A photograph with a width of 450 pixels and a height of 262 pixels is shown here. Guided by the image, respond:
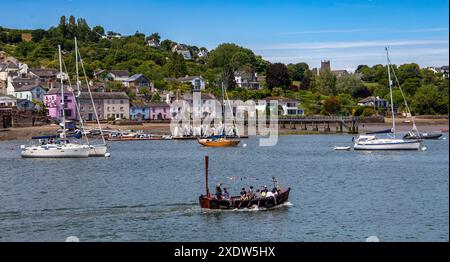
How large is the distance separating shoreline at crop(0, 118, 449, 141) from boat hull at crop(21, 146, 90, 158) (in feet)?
105

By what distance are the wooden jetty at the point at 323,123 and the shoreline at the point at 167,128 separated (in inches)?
32.8

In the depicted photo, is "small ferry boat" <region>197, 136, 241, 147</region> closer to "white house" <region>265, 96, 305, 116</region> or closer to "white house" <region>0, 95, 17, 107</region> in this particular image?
"white house" <region>0, 95, 17, 107</region>

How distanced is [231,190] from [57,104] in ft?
270

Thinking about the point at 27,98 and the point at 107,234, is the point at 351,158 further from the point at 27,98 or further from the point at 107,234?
the point at 27,98

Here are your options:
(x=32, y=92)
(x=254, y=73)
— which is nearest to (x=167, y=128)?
(x=32, y=92)

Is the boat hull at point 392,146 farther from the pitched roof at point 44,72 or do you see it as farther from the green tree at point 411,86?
the pitched roof at point 44,72

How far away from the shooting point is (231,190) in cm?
4606

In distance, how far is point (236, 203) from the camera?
35.9m

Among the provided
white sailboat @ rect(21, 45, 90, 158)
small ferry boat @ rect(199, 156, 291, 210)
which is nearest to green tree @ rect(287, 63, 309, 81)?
white sailboat @ rect(21, 45, 90, 158)

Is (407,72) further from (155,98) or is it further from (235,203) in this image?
(235,203)

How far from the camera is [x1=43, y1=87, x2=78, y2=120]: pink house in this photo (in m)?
121

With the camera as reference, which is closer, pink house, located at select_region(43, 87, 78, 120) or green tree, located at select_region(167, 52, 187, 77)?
pink house, located at select_region(43, 87, 78, 120)

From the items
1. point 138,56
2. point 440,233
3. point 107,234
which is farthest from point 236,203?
point 138,56
